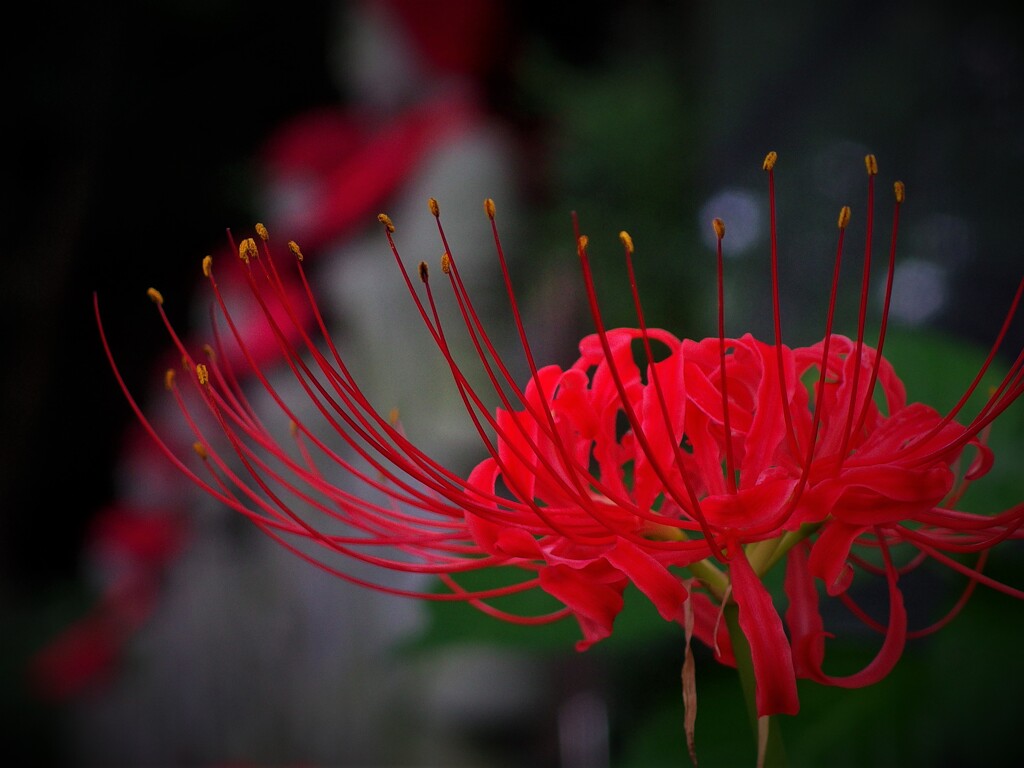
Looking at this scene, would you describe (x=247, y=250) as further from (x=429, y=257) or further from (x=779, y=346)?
(x=429, y=257)

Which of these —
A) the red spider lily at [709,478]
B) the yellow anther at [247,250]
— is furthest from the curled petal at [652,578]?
the yellow anther at [247,250]

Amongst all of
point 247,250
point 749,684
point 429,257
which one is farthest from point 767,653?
point 429,257

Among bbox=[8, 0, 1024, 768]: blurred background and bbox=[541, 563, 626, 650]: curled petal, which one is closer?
bbox=[541, 563, 626, 650]: curled petal

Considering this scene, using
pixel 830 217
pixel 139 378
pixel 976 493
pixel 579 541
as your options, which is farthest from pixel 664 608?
pixel 139 378

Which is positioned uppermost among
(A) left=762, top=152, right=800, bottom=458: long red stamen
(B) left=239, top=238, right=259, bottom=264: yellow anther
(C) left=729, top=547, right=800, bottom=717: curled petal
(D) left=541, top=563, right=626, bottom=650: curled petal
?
(B) left=239, top=238, right=259, bottom=264: yellow anther

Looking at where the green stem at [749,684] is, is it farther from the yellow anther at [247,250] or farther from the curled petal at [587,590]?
the yellow anther at [247,250]

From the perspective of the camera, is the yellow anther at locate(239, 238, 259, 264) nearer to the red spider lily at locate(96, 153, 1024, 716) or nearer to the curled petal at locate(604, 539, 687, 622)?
the red spider lily at locate(96, 153, 1024, 716)

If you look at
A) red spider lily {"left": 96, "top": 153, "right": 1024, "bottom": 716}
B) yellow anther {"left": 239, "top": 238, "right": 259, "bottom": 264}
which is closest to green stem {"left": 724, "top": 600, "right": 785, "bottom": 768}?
red spider lily {"left": 96, "top": 153, "right": 1024, "bottom": 716}

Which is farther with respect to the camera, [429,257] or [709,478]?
[429,257]
